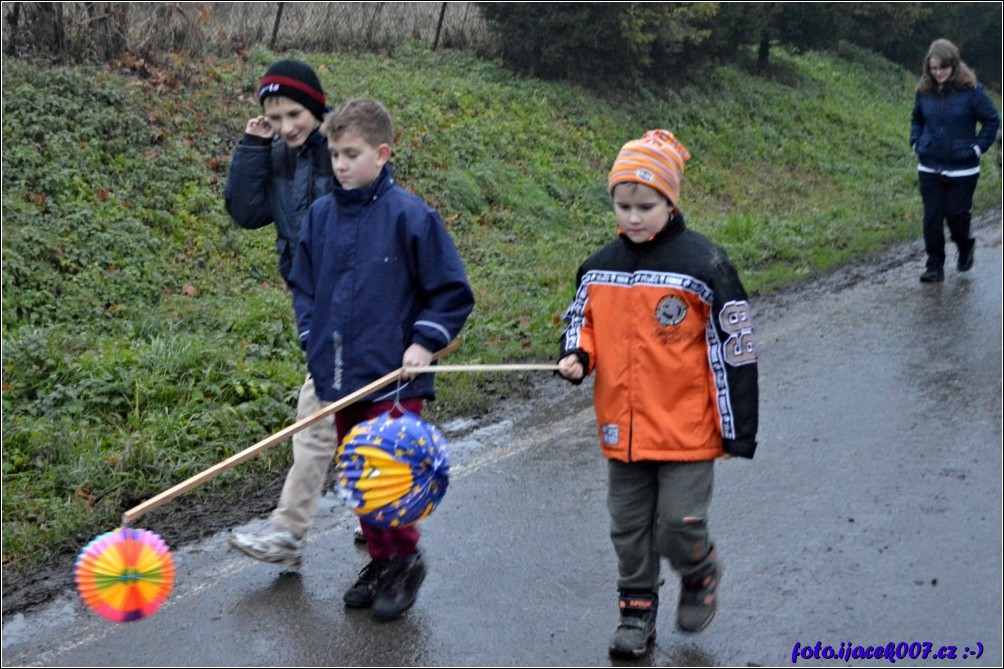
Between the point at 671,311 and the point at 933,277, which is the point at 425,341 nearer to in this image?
the point at 671,311

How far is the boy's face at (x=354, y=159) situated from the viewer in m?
4.48

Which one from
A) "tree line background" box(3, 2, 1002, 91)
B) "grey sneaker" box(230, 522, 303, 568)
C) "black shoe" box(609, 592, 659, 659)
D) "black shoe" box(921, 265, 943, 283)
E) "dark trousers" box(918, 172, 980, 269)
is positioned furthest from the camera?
"tree line background" box(3, 2, 1002, 91)

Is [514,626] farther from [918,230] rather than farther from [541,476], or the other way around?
[918,230]

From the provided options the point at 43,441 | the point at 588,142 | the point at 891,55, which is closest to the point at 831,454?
the point at 43,441

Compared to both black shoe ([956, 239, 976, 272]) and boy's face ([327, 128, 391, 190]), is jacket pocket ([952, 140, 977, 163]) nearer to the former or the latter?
black shoe ([956, 239, 976, 272])

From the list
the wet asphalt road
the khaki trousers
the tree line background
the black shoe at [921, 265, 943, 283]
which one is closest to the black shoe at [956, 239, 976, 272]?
the black shoe at [921, 265, 943, 283]

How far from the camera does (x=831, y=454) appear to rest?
6.41 metres

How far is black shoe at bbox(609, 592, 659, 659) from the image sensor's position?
4.29 meters

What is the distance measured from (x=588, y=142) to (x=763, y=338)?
667cm

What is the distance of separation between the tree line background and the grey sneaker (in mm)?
7487

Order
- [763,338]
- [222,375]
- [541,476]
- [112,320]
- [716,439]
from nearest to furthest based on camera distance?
[716,439] < [541,476] < [222,375] < [112,320] < [763,338]

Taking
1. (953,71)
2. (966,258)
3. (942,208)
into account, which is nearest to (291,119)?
(953,71)

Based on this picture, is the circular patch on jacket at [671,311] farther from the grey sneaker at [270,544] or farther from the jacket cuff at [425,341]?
the grey sneaker at [270,544]

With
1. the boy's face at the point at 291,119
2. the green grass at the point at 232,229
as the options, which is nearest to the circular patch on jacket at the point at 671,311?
the boy's face at the point at 291,119
